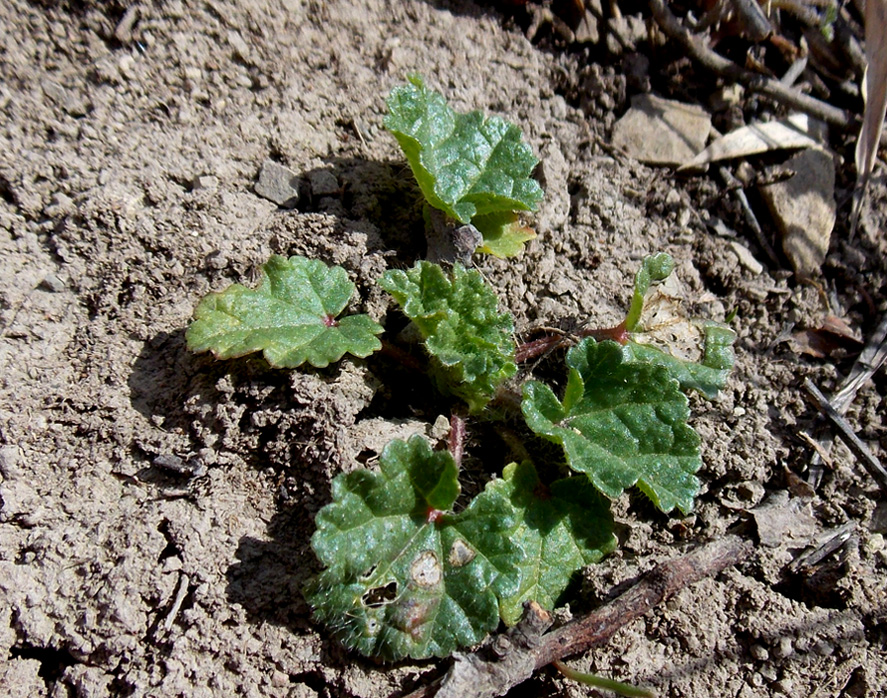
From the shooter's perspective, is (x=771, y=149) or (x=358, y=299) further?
(x=771, y=149)

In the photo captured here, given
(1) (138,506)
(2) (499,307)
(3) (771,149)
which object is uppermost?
(3) (771,149)

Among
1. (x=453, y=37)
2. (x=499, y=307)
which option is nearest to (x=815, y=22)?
(x=453, y=37)

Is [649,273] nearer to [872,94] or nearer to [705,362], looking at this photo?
[705,362]

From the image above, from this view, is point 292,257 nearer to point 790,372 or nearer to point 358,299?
point 358,299

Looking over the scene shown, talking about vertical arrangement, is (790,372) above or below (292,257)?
above

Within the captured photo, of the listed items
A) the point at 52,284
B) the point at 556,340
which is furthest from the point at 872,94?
the point at 52,284

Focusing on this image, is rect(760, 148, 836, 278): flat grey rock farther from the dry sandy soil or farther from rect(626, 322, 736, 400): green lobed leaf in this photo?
rect(626, 322, 736, 400): green lobed leaf

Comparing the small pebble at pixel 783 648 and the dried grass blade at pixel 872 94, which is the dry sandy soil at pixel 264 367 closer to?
the small pebble at pixel 783 648
